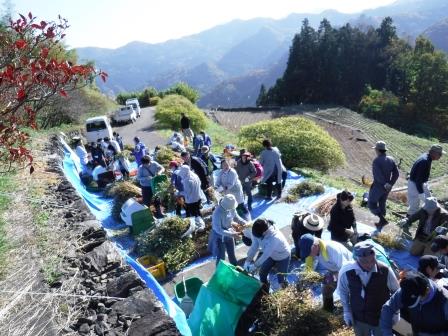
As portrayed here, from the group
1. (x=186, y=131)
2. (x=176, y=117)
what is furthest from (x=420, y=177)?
(x=176, y=117)

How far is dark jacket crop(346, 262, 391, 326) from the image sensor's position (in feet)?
13.7

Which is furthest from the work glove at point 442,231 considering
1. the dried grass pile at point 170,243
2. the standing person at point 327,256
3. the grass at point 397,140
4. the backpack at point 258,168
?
the grass at point 397,140

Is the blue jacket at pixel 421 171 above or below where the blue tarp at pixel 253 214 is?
above

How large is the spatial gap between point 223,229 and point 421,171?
3.66m

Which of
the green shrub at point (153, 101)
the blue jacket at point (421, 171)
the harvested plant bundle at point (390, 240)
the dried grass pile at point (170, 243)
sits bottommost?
the green shrub at point (153, 101)

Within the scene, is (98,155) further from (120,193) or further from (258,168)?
(258,168)

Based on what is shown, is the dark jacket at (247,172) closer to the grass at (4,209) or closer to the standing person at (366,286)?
the grass at (4,209)

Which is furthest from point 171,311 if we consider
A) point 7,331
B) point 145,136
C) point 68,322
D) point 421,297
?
point 145,136

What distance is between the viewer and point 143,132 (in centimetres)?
2420

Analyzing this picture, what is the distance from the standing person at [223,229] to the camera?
6531 millimetres

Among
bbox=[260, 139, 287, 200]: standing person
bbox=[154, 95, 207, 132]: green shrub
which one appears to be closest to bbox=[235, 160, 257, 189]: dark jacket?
bbox=[260, 139, 287, 200]: standing person

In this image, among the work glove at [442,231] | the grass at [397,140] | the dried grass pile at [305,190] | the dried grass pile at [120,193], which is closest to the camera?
the work glove at [442,231]

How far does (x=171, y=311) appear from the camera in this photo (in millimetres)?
5102

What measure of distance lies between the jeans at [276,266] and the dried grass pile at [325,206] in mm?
3758
